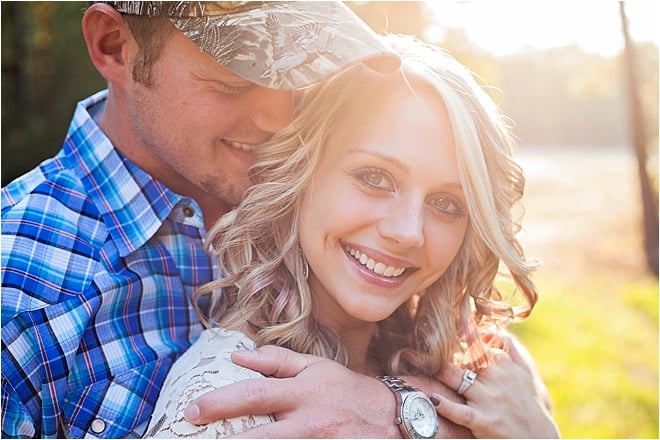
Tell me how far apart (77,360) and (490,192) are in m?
1.30

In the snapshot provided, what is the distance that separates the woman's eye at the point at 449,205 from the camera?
235 centimetres

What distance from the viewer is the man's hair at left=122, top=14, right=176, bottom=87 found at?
8.07ft

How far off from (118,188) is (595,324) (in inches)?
230

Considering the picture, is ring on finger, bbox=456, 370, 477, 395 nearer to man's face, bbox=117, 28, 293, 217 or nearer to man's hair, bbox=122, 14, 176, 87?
man's face, bbox=117, 28, 293, 217

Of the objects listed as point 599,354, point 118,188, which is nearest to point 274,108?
point 118,188

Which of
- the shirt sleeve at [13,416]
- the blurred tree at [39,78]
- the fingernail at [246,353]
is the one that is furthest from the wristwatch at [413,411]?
the blurred tree at [39,78]

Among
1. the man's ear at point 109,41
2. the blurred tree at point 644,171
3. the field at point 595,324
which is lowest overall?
the field at point 595,324

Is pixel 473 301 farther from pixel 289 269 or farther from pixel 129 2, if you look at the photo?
pixel 129 2

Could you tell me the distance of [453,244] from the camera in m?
2.40

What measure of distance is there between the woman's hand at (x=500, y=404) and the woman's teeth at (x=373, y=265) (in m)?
0.43

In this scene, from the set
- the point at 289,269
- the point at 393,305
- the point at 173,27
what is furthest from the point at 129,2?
the point at 393,305

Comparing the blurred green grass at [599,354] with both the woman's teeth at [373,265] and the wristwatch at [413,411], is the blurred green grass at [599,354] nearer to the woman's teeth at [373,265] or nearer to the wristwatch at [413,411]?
the wristwatch at [413,411]

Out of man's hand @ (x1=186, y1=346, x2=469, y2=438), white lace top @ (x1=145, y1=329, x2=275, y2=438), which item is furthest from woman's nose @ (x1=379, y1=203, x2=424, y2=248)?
white lace top @ (x1=145, y1=329, x2=275, y2=438)

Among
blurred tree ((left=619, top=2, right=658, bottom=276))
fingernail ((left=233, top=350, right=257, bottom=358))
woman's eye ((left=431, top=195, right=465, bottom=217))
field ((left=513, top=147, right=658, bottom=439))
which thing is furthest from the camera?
blurred tree ((left=619, top=2, right=658, bottom=276))
